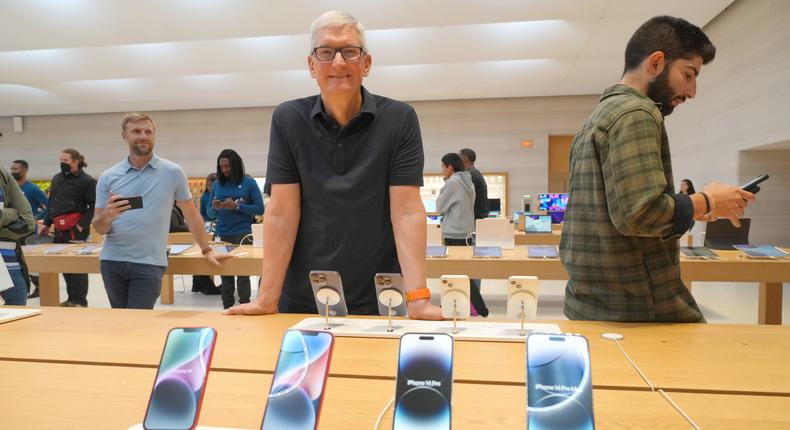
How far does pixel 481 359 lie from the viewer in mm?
1145

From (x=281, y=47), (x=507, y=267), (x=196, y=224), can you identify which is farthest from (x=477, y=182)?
(x=281, y=47)

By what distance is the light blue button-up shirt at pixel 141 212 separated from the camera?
2721 millimetres

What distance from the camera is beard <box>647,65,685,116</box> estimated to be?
139 centimetres

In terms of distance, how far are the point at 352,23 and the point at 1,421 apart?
1.17 meters

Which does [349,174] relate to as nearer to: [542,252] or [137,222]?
[137,222]

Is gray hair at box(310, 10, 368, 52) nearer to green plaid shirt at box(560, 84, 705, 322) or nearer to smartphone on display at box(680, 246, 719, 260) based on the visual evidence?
green plaid shirt at box(560, 84, 705, 322)

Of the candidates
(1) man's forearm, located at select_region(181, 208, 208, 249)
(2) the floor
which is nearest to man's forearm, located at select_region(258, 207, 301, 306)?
(1) man's forearm, located at select_region(181, 208, 208, 249)

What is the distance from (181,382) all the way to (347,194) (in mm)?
843

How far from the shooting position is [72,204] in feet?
16.0

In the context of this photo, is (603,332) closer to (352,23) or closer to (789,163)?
(352,23)

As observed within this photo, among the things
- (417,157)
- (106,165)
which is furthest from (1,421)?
(106,165)

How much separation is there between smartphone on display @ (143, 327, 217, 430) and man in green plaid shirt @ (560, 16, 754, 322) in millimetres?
996

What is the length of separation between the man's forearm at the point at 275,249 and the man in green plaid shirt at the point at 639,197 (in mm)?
833

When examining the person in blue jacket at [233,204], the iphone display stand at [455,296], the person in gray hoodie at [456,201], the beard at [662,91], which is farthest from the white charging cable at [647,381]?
the person in blue jacket at [233,204]
